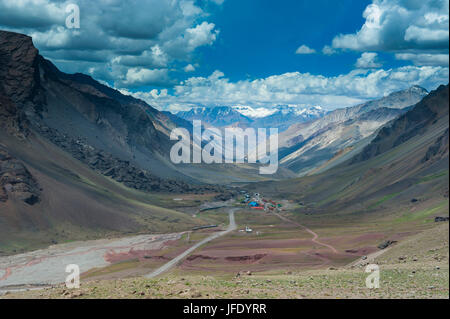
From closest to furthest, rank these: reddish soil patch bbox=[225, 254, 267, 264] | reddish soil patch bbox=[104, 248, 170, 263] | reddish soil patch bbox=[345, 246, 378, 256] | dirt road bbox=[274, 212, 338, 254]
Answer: reddish soil patch bbox=[345, 246, 378, 256] < reddish soil patch bbox=[225, 254, 267, 264] < dirt road bbox=[274, 212, 338, 254] < reddish soil patch bbox=[104, 248, 170, 263]

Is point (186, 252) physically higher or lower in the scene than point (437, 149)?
lower

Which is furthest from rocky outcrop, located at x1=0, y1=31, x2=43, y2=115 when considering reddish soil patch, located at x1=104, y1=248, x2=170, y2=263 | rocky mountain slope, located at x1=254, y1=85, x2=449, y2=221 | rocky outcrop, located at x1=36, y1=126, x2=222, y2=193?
rocky mountain slope, located at x1=254, y1=85, x2=449, y2=221

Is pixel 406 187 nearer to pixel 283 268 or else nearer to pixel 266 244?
pixel 266 244

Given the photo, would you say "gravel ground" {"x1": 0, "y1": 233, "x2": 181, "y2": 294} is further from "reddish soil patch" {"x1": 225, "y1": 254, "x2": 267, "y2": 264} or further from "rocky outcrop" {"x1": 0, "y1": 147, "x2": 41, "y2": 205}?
"reddish soil patch" {"x1": 225, "y1": 254, "x2": 267, "y2": 264}

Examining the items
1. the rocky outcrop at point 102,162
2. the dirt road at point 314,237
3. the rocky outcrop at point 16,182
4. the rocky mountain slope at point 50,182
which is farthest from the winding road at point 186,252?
the rocky outcrop at point 102,162

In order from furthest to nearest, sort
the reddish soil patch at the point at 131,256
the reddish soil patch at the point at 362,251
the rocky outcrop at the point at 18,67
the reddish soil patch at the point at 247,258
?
the rocky outcrop at the point at 18,67, the reddish soil patch at the point at 131,256, the reddish soil patch at the point at 247,258, the reddish soil patch at the point at 362,251

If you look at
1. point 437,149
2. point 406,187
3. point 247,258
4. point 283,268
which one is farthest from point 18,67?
point 437,149

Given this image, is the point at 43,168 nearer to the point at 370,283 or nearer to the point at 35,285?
the point at 35,285

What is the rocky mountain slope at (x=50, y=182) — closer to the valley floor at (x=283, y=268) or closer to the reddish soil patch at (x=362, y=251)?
the valley floor at (x=283, y=268)
